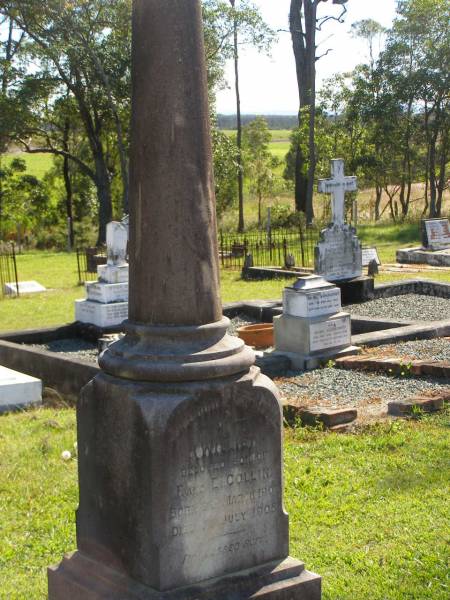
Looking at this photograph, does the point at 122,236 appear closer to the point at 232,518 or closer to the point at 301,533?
the point at 301,533

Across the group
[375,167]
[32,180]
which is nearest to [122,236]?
[375,167]

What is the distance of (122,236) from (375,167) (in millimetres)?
20096

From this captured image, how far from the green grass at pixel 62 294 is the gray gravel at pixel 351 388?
228 inches

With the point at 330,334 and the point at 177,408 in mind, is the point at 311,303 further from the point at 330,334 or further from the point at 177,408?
the point at 177,408

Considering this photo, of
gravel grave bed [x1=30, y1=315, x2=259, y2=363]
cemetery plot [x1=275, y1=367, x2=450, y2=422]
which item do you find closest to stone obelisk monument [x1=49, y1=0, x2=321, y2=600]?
cemetery plot [x1=275, y1=367, x2=450, y2=422]

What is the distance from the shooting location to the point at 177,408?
377 cm

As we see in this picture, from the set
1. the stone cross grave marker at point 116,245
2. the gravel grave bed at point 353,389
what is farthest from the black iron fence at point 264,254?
the gravel grave bed at point 353,389

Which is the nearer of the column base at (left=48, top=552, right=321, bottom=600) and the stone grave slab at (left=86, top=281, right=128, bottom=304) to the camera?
the column base at (left=48, top=552, right=321, bottom=600)

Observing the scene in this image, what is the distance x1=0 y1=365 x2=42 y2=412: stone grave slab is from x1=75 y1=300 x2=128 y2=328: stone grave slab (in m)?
3.61

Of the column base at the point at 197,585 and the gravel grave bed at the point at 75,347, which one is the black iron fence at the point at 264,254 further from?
the column base at the point at 197,585

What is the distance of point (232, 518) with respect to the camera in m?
3.96

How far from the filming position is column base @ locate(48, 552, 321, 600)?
3.83 metres

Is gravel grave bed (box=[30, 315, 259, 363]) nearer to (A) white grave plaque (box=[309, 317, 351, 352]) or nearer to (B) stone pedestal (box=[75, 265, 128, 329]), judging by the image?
(B) stone pedestal (box=[75, 265, 128, 329])

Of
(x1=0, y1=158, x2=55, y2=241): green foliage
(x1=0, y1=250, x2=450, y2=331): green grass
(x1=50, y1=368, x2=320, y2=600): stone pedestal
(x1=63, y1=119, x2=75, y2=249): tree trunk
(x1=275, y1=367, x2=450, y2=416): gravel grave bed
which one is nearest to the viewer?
(x1=50, y1=368, x2=320, y2=600): stone pedestal
